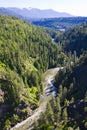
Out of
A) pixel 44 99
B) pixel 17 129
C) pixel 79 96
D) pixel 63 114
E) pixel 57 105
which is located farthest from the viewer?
pixel 44 99

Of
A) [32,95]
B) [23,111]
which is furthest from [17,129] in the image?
[32,95]

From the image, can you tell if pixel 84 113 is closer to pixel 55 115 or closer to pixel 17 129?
pixel 55 115

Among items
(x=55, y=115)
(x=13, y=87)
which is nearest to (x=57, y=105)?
(x=55, y=115)

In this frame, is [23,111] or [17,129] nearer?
[17,129]

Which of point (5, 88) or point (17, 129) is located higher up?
point (5, 88)

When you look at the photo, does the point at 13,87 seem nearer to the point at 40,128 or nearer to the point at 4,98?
the point at 4,98

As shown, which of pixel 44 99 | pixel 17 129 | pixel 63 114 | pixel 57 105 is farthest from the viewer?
pixel 44 99

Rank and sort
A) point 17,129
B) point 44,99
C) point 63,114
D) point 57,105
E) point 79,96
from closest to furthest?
point 63,114 < point 57,105 < point 17,129 < point 79,96 < point 44,99

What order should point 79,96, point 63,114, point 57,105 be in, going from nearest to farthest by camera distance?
point 63,114 → point 57,105 → point 79,96

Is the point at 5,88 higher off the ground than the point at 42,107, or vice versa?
the point at 5,88
